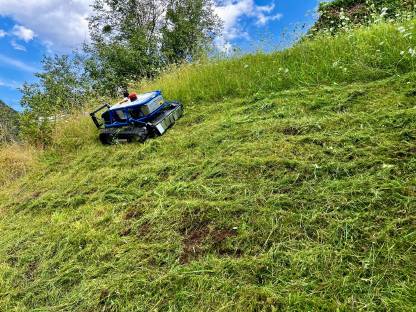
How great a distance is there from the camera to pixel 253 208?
273 centimetres

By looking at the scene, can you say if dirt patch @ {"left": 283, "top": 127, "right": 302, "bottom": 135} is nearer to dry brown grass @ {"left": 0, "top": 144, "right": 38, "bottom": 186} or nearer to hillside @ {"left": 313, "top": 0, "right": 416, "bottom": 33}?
dry brown grass @ {"left": 0, "top": 144, "right": 38, "bottom": 186}

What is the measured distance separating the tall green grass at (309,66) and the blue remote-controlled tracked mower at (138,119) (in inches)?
35.3

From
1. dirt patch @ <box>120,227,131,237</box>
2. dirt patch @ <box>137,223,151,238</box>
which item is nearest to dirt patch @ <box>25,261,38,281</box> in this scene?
dirt patch @ <box>120,227,131,237</box>

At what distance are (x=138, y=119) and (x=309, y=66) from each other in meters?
2.60

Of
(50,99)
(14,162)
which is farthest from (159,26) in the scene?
(14,162)

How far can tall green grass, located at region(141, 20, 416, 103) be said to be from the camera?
4.40 m

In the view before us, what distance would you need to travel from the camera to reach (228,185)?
3.13 meters

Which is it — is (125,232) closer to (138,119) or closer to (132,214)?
(132,214)

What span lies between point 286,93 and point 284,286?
317 centimetres

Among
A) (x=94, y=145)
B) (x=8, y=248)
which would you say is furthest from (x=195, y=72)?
(x=8, y=248)

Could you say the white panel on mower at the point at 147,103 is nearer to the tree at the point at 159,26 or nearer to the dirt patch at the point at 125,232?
the dirt patch at the point at 125,232

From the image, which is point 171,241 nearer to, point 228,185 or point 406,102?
point 228,185

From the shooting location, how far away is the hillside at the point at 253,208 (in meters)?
2.12

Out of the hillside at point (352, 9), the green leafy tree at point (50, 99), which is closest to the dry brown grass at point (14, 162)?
the green leafy tree at point (50, 99)
